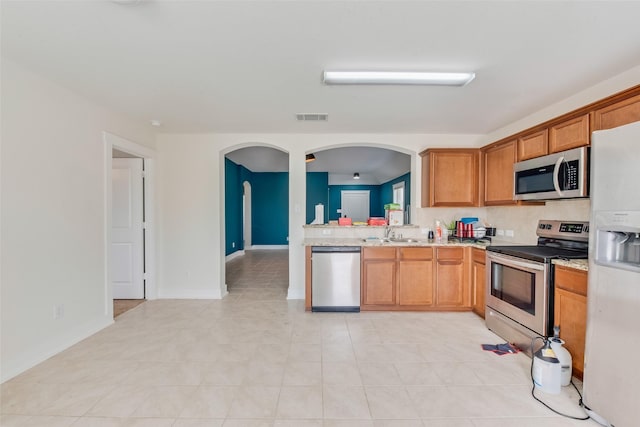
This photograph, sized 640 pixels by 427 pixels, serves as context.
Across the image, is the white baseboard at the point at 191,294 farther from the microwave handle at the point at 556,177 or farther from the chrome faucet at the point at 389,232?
the microwave handle at the point at 556,177

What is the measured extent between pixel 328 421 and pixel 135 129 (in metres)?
3.93

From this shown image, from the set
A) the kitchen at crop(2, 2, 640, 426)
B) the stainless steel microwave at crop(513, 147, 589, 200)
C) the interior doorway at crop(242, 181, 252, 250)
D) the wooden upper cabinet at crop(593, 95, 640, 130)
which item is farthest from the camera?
the interior doorway at crop(242, 181, 252, 250)

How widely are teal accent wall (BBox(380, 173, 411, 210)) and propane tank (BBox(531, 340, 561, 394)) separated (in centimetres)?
552

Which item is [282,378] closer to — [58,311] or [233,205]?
[58,311]

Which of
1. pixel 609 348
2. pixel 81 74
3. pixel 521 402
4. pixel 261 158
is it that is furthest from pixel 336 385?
pixel 261 158

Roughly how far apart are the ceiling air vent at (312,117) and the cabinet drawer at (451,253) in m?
2.23

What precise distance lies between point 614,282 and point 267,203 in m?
8.35

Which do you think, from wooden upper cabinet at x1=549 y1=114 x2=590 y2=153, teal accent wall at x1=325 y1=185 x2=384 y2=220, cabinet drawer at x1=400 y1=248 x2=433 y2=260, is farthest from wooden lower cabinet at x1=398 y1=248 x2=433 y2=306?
teal accent wall at x1=325 y1=185 x2=384 y2=220

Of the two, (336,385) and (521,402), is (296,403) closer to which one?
(336,385)

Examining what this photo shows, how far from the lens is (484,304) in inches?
130

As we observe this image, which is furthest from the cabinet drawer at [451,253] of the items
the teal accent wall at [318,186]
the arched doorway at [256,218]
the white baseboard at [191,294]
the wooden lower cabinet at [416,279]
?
the teal accent wall at [318,186]

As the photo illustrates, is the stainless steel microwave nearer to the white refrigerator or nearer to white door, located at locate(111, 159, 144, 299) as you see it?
the white refrigerator

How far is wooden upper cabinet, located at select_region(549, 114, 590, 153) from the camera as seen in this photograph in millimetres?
2326

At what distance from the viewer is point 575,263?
217 cm
